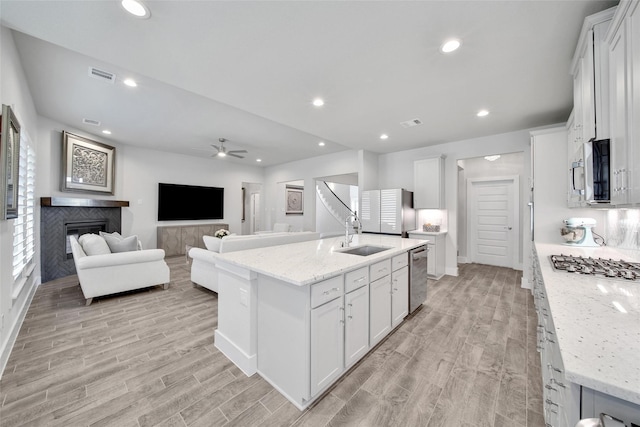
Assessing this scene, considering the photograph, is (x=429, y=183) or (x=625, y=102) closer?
(x=625, y=102)

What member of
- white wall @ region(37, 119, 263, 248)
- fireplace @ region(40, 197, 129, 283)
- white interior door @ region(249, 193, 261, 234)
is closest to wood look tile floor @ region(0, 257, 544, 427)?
fireplace @ region(40, 197, 129, 283)

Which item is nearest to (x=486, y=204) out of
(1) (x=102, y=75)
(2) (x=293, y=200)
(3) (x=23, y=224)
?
(2) (x=293, y=200)

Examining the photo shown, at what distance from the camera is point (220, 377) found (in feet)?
6.20

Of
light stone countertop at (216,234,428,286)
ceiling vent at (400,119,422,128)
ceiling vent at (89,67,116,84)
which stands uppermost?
ceiling vent at (89,67,116,84)

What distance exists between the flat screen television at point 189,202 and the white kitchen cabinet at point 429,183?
18.7 feet

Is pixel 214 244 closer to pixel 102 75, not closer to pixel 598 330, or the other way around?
pixel 102 75

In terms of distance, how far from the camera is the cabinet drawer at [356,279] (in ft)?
6.13

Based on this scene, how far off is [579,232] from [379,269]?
246 centimetres

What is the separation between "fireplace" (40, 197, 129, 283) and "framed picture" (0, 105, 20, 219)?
8.40 feet

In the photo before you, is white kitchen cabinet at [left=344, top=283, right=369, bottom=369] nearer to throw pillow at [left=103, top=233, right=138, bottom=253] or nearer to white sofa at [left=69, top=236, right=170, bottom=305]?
white sofa at [left=69, top=236, right=170, bottom=305]

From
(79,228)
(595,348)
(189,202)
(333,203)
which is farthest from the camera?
(333,203)

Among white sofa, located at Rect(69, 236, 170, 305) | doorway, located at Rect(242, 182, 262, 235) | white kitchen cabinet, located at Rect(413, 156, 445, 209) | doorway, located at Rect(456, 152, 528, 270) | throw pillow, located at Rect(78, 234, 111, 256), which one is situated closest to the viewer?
white sofa, located at Rect(69, 236, 170, 305)

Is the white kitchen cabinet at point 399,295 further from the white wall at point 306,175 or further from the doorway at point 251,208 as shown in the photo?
the doorway at point 251,208

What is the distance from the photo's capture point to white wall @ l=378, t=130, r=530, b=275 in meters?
4.21
